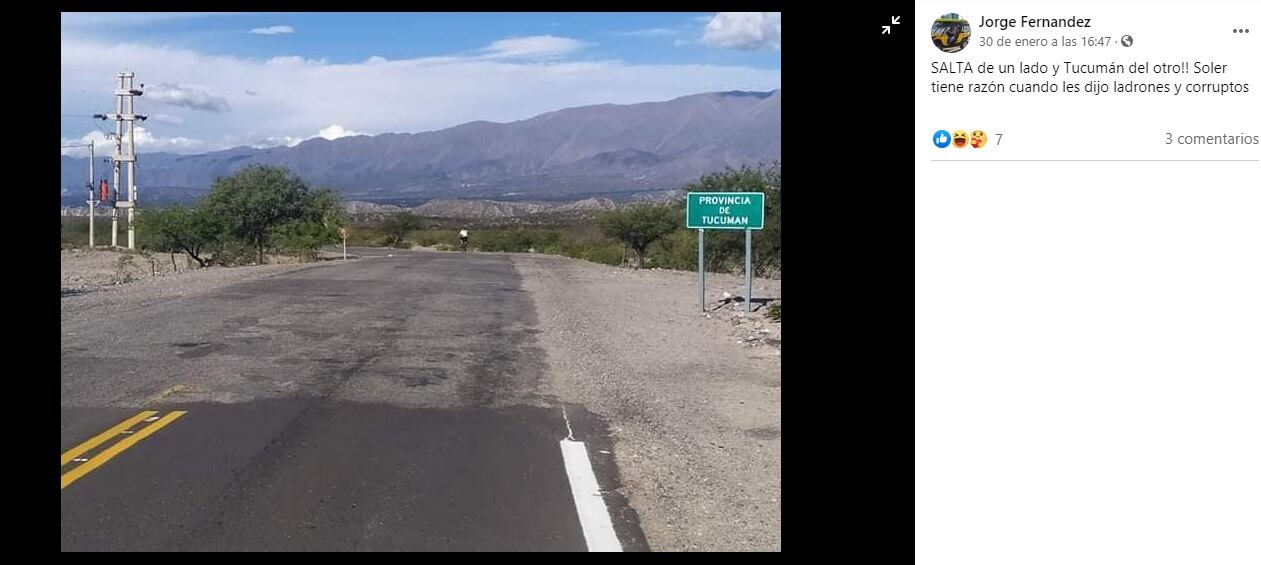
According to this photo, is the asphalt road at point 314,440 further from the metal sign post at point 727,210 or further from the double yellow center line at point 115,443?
the metal sign post at point 727,210

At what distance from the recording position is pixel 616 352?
13.5 meters

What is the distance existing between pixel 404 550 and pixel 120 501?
1.83 meters

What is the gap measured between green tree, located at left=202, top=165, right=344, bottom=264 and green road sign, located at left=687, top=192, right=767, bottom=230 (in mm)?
29965

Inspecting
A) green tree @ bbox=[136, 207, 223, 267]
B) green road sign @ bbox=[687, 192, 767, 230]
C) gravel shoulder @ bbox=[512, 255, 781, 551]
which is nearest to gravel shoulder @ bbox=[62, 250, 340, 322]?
gravel shoulder @ bbox=[512, 255, 781, 551]

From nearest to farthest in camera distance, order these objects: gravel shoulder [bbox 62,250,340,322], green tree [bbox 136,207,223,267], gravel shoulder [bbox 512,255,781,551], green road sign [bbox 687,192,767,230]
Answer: gravel shoulder [bbox 512,255,781,551], gravel shoulder [bbox 62,250,340,322], green road sign [bbox 687,192,767,230], green tree [bbox 136,207,223,267]

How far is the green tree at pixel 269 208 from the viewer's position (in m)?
47.6

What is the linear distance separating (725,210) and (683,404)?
400 inches

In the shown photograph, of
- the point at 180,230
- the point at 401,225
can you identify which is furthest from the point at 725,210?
the point at 401,225

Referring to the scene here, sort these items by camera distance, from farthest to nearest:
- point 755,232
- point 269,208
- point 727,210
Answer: point 269,208 → point 755,232 → point 727,210

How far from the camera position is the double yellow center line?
6580 millimetres

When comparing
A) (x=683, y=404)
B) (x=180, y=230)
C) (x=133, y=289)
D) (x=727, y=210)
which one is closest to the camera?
(x=683, y=404)

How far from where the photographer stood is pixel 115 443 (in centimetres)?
742

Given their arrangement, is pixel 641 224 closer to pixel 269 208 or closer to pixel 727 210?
pixel 269 208
